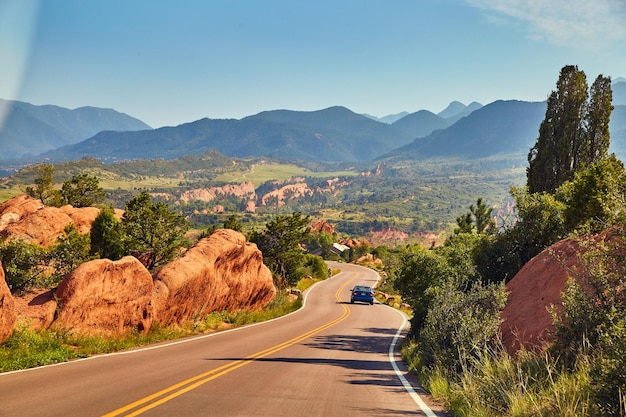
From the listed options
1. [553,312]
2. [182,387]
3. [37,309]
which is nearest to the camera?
[553,312]

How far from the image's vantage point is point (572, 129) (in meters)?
31.6

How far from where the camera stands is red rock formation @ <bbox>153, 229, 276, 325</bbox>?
64.3 ft

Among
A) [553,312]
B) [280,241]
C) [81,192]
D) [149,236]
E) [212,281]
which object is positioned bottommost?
[280,241]

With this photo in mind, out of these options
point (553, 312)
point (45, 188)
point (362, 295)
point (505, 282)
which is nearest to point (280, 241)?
point (362, 295)

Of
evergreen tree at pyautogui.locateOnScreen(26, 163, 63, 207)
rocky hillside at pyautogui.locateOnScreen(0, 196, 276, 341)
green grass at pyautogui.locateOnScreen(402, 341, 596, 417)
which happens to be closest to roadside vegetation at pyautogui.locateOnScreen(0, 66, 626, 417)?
green grass at pyautogui.locateOnScreen(402, 341, 596, 417)

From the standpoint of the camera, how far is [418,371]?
12.9 meters

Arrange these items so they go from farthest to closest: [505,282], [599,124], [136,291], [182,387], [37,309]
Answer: [599,124]
[505,282]
[136,291]
[37,309]
[182,387]

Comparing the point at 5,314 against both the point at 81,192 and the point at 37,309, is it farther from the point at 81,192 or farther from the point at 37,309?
the point at 81,192

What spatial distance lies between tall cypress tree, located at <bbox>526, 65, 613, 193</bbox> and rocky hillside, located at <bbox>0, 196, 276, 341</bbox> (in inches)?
797

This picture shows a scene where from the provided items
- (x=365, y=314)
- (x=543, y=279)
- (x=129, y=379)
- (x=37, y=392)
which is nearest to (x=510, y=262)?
(x=543, y=279)

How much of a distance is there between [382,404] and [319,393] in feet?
4.51

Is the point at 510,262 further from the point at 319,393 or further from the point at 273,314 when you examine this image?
the point at 273,314

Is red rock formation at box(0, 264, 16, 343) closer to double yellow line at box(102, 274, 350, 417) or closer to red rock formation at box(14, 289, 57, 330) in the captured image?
red rock formation at box(14, 289, 57, 330)

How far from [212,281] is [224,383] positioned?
14059 millimetres
